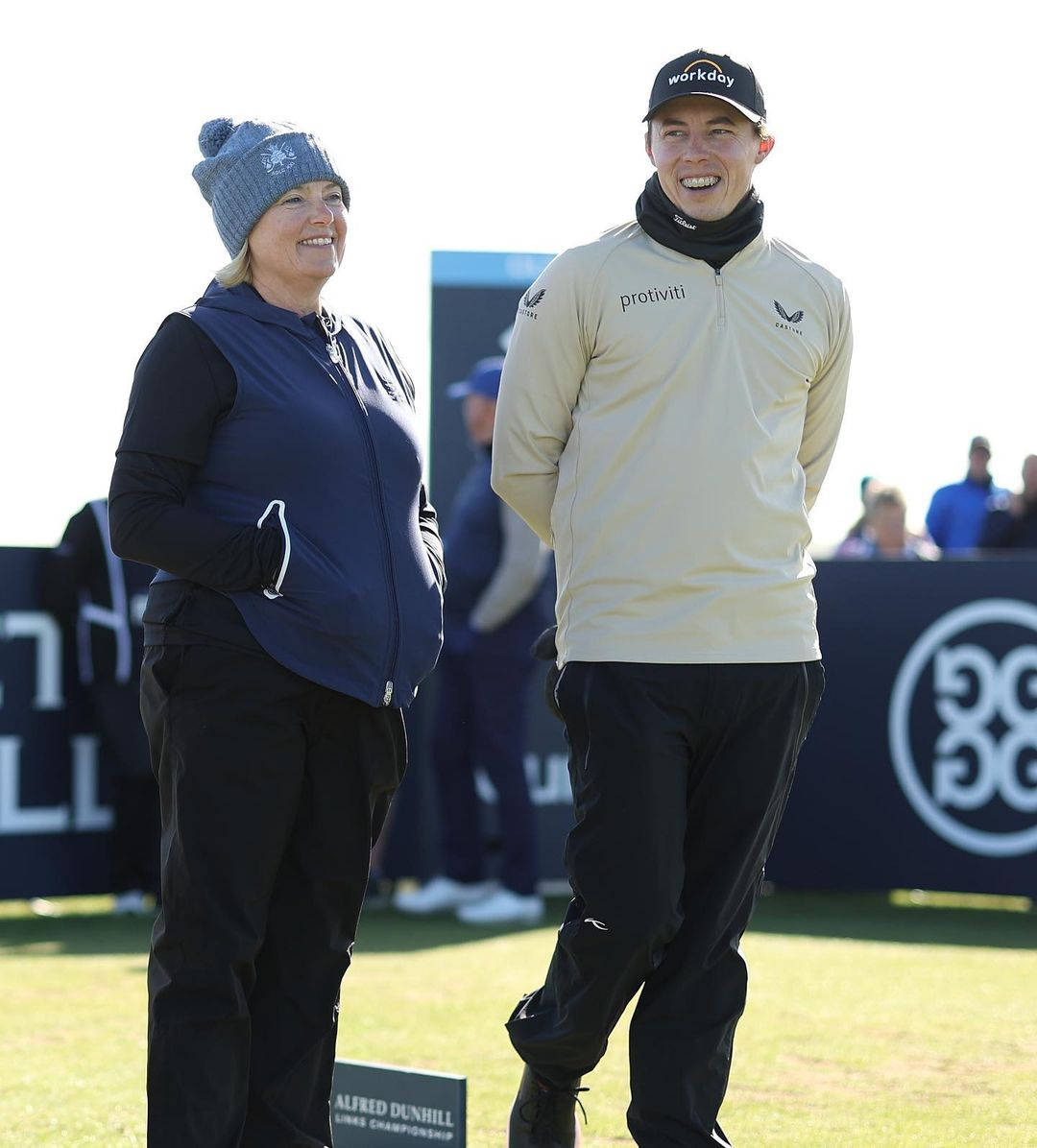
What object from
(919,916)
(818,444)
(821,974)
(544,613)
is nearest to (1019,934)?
(919,916)

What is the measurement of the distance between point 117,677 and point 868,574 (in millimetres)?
3432

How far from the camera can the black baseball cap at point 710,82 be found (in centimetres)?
365

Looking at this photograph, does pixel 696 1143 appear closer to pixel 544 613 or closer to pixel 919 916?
pixel 544 613

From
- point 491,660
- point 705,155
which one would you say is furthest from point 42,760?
point 705,155

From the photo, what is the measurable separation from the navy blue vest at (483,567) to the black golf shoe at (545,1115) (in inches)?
168

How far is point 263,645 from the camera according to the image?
11.1 feet

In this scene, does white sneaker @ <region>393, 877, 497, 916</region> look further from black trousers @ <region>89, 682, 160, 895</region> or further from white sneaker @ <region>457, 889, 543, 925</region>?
black trousers @ <region>89, 682, 160, 895</region>

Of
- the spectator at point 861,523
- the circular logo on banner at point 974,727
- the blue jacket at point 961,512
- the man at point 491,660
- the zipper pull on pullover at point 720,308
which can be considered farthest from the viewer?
the blue jacket at point 961,512

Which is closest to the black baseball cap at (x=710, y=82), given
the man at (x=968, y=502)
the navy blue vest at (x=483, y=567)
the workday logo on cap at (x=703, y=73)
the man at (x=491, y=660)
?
the workday logo on cap at (x=703, y=73)

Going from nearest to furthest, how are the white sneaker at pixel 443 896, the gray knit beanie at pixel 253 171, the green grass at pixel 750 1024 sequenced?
the gray knit beanie at pixel 253 171
the green grass at pixel 750 1024
the white sneaker at pixel 443 896

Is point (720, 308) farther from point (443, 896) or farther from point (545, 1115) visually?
point (443, 896)

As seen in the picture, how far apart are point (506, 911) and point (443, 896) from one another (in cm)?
54

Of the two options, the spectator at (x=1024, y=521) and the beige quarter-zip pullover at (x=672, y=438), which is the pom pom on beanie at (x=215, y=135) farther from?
the spectator at (x=1024, y=521)

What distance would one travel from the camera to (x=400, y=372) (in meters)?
3.82
